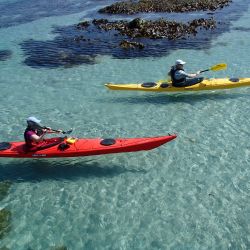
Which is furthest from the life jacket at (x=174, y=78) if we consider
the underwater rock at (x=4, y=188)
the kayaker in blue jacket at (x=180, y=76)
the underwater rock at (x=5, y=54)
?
the underwater rock at (x=5, y=54)

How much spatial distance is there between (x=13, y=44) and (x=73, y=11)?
1064 centimetres

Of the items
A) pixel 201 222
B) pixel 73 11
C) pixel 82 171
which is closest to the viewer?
pixel 201 222

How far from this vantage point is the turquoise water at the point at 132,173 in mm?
9203

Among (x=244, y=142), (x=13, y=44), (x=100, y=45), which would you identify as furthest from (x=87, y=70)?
(x=244, y=142)

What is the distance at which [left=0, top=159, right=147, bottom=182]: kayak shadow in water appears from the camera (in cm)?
1140

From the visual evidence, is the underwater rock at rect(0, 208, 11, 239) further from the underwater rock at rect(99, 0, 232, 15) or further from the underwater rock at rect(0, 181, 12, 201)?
the underwater rock at rect(99, 0, 232, 15)

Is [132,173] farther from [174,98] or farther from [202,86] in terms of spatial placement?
[202,86]

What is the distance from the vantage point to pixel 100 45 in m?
24.0

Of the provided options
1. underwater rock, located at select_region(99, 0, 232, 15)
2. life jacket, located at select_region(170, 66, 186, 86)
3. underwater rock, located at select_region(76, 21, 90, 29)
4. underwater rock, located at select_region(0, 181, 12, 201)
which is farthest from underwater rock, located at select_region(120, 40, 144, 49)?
underwater rock, located at select_region(0, 181, 12, 201)

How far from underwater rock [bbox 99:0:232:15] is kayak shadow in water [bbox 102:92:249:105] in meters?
17.0

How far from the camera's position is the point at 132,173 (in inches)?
447

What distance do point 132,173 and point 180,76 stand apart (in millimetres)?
5968

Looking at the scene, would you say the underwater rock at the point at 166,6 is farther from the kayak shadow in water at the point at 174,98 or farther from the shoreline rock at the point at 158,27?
the kayak shadow in water at the point at 174,98

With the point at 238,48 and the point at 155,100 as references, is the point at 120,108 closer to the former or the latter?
the point at 155,100
